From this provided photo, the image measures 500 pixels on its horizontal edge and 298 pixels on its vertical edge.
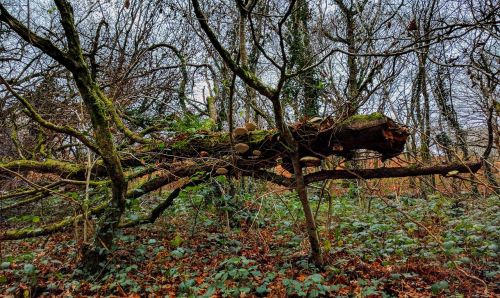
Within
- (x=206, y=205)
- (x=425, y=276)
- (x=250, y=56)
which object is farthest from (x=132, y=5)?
(x=425, y=276)

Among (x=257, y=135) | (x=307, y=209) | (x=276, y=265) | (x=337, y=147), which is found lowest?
(x=276, y=265)

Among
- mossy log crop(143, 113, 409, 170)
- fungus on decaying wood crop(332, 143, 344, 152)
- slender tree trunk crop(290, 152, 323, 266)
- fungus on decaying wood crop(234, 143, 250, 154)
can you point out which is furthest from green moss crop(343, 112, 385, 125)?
fungus on decaying wood crop(234, 143, 250, 154)

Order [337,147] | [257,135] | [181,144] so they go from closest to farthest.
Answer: [337,147] → [257,135] → [181,144]

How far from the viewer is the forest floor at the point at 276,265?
2992mm

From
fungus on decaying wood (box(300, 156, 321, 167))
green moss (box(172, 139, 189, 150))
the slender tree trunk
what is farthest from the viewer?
green moss (box(172, 139, 189, 150))

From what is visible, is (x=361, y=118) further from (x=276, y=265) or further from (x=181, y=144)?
(x=181, y=144)

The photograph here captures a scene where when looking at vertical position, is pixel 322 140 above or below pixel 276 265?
above

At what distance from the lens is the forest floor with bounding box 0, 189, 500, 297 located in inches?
118

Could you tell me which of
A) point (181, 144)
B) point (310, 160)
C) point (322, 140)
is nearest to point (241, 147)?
point (310, 160)

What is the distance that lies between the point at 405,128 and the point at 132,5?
621 centimetres

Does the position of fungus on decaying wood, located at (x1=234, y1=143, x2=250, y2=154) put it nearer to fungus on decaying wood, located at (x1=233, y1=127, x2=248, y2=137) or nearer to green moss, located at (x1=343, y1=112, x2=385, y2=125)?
fungus on decaying wood, located at (x1=233, y1=127, x2=248, y2=137)

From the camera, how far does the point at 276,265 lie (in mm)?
3682

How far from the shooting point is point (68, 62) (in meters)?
2.91

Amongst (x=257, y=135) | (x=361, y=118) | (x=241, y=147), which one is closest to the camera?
(x=361, y=118)
